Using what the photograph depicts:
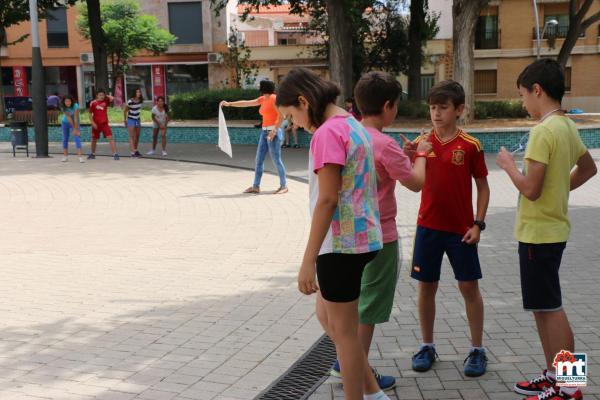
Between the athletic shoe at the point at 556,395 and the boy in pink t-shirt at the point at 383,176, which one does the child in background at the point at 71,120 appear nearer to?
the boy in pink t-shirt at the point at 383,176

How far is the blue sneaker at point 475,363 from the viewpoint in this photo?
13.8ft

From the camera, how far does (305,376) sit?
173 inches

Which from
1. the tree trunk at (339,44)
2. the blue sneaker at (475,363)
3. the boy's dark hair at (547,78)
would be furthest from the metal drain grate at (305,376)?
the tree trunk at (339,44)

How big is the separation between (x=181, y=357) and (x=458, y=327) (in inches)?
75.6

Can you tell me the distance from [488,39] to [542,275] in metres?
47.5

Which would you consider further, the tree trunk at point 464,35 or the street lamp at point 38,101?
the tree trunk at point 464,35

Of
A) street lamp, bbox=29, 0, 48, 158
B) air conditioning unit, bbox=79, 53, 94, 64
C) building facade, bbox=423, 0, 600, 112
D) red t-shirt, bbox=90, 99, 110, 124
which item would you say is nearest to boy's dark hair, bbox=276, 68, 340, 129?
red t-shirt, bbox=90, 99, 110, 124

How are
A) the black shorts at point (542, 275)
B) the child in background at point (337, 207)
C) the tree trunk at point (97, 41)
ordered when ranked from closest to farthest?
1. the child in background at point (337, 207)
2. the black shorts at point (542, 275)
3. the tree trunk at point (97, 41)

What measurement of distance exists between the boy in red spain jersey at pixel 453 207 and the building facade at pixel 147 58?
4715 cm

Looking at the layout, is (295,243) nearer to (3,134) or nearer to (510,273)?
(510,273)

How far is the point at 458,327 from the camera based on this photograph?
5.15m

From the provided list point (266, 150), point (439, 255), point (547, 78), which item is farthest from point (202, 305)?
point (266, 150)

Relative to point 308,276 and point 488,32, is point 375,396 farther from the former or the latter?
point 488,32

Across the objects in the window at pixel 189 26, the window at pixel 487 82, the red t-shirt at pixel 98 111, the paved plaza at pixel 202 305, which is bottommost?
the paved plaza at pixel 202 305
